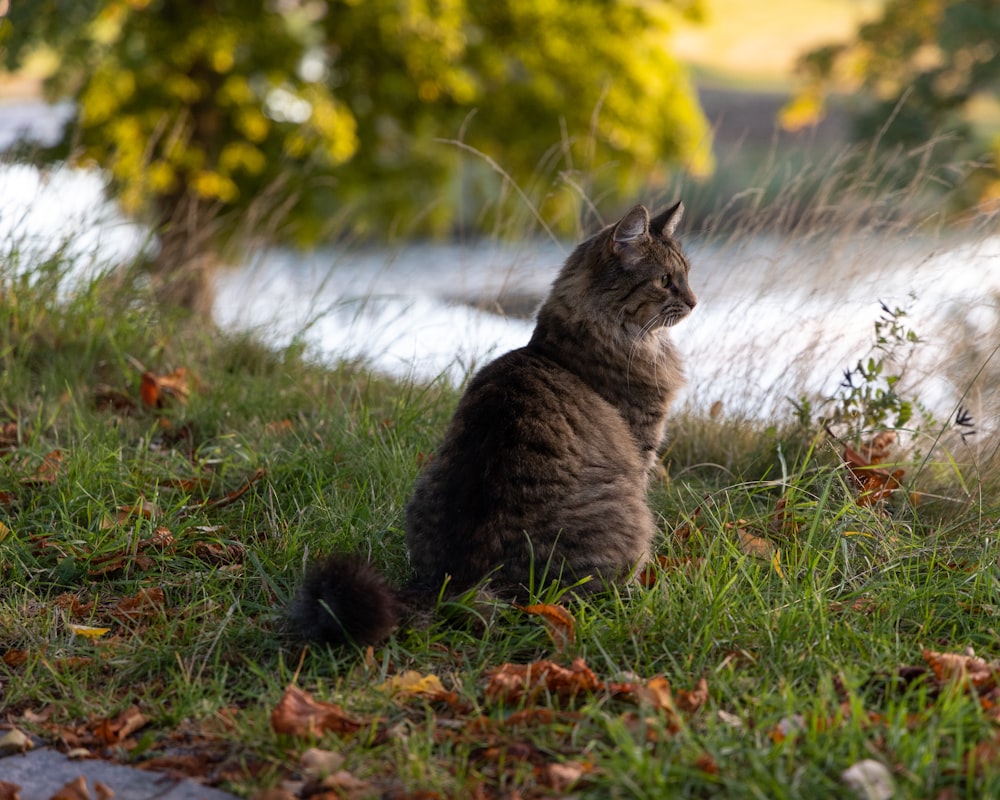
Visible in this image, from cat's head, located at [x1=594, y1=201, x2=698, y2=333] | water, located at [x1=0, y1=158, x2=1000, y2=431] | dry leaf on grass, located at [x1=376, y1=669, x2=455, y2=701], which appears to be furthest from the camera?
water, located at [x1=0, y1=158, x2=1000, y2=431]

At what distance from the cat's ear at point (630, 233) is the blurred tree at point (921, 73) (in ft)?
16.5

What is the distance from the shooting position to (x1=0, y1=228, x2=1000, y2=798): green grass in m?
2.43

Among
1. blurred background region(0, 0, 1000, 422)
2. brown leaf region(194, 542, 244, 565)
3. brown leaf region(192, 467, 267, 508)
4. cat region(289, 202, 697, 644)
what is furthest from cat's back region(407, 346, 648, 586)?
blurred background region(0, 0, 1000, 422)

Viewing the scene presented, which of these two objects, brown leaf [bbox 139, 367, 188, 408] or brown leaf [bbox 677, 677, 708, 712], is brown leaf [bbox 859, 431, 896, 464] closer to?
brown leaf [bbox 677, 677, 708, 712]

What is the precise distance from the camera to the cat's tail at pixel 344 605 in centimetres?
289

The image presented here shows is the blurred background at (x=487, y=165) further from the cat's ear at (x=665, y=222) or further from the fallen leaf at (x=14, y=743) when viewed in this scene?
the fallen leaf at (x=14, y=743)

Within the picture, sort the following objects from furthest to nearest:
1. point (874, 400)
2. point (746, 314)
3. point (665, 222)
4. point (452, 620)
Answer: point (746, 314) → point (874, 400) → point (665, 222) → point (452, 620)

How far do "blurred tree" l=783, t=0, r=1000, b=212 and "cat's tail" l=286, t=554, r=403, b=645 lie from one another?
652 centimetres

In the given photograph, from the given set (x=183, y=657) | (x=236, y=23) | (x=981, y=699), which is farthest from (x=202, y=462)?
(x=236, y=23)

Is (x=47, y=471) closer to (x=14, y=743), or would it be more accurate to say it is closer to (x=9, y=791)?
(x=14, y=743)

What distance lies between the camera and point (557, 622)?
3.05 m

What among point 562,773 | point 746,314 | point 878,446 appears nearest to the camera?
point 562,773

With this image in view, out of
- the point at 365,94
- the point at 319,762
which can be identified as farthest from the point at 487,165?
the point at 319,762

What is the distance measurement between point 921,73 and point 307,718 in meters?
8.77
